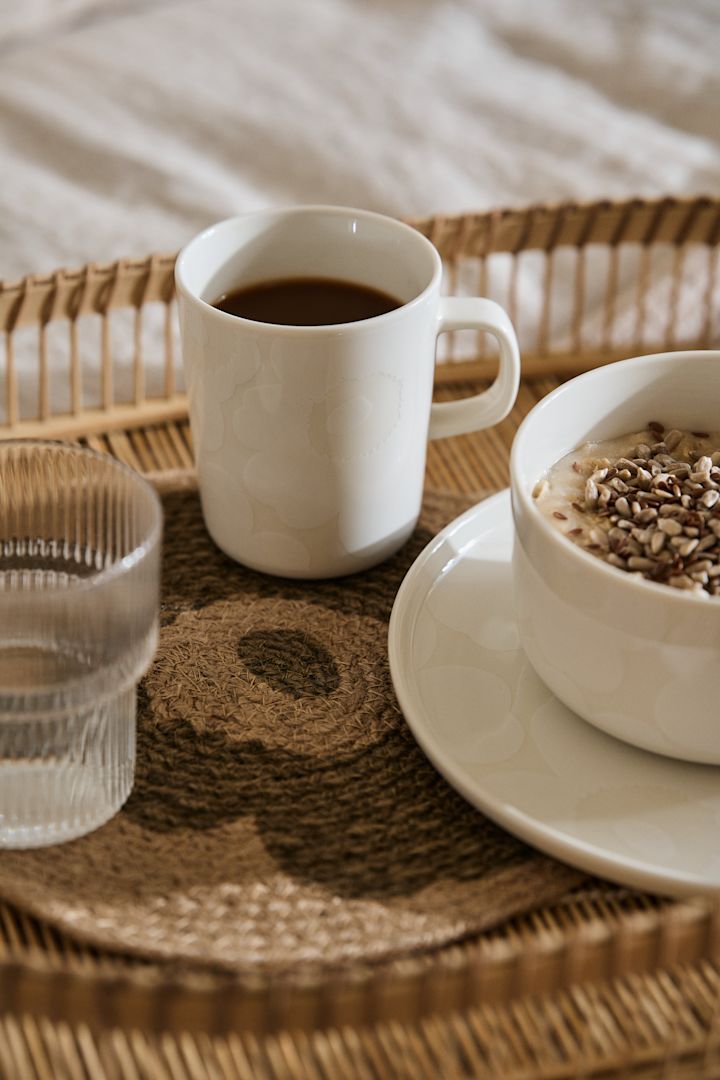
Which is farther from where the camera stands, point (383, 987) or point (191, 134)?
point (191, 134)

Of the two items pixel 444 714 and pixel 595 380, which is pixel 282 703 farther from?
pixel 595 380

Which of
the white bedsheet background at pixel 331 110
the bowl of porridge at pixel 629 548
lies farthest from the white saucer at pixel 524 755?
the white bedsheet background at pixel 331 110

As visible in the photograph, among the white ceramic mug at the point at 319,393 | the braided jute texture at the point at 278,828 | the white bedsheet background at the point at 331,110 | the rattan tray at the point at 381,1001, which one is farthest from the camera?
the white bedsheet background at the point at 331,110

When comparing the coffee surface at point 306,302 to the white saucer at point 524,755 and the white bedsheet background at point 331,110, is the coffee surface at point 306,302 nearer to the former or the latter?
the white saucer at point 524,755

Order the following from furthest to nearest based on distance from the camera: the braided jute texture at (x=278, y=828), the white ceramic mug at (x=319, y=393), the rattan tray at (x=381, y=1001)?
1. the white ceramic mug at (x=319, y=393)
2. the braided jute texture at (x=278, y=828)
3. the rattan tray at (x=381, y=1001)

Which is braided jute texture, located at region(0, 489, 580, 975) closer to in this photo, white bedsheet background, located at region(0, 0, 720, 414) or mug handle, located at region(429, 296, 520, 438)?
mug handle, located at region(429, 296, 520, 438)

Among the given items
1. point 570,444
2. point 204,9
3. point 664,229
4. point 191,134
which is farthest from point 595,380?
point 204,9

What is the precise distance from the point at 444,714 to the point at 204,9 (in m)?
1.39

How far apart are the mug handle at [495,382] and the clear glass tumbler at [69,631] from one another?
25cm

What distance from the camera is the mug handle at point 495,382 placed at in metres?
0.82

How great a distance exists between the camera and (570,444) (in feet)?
2.56

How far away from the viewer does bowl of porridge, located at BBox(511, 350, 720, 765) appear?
2.09 feet

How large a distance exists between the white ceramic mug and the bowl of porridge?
0.31ft

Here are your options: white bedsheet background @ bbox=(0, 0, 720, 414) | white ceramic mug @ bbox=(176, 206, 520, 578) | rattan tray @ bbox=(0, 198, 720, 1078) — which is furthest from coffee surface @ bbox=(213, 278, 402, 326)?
white bedsheet background @ bbox=(0, 0, 720, 414)
